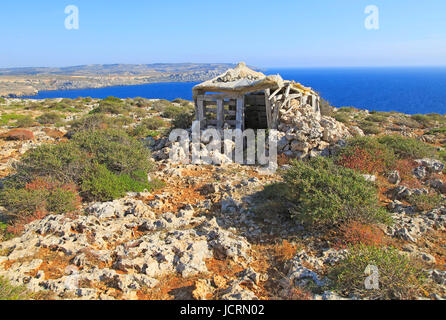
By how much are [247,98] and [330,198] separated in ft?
30.5

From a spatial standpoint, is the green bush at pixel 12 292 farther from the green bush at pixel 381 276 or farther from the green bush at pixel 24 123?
the green bush at pixel 24 123

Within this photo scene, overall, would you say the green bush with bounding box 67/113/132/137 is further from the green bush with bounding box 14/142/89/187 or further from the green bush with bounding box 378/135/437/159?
the green bush with bounding box 378/135/437/159

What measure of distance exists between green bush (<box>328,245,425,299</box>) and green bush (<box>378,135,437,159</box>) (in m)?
6.29

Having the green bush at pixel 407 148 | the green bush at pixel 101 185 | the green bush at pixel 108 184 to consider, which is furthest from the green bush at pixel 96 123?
the green bush at pixel 407 148

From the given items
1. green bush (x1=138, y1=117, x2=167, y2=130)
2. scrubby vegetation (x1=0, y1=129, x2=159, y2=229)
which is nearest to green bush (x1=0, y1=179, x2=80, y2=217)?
scrubby vegetation (x1=0, y1=129, x2=159, y2=229)

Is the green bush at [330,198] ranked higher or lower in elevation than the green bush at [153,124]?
lower

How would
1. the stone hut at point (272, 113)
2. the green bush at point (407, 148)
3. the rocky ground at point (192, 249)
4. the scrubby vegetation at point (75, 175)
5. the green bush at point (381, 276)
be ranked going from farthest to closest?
the stone hut at point (272, 113), the green bush at point (407, 148), the scrubby vegetation at point (75, 175), the rocky ground at point (192, 249), the green bush at point (381, 276)

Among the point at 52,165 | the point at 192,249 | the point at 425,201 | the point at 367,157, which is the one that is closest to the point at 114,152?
the point at 52,165

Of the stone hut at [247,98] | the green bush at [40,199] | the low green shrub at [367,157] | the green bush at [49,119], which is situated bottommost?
the green bush at [40,199]

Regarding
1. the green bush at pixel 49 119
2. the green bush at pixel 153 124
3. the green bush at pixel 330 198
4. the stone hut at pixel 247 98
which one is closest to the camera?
the green bush at pixel 330 198

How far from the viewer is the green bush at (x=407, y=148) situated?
9.29m

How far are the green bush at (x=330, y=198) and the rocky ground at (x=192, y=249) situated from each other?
0.43 metres

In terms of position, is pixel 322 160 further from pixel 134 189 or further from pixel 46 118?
pixel 46 118
